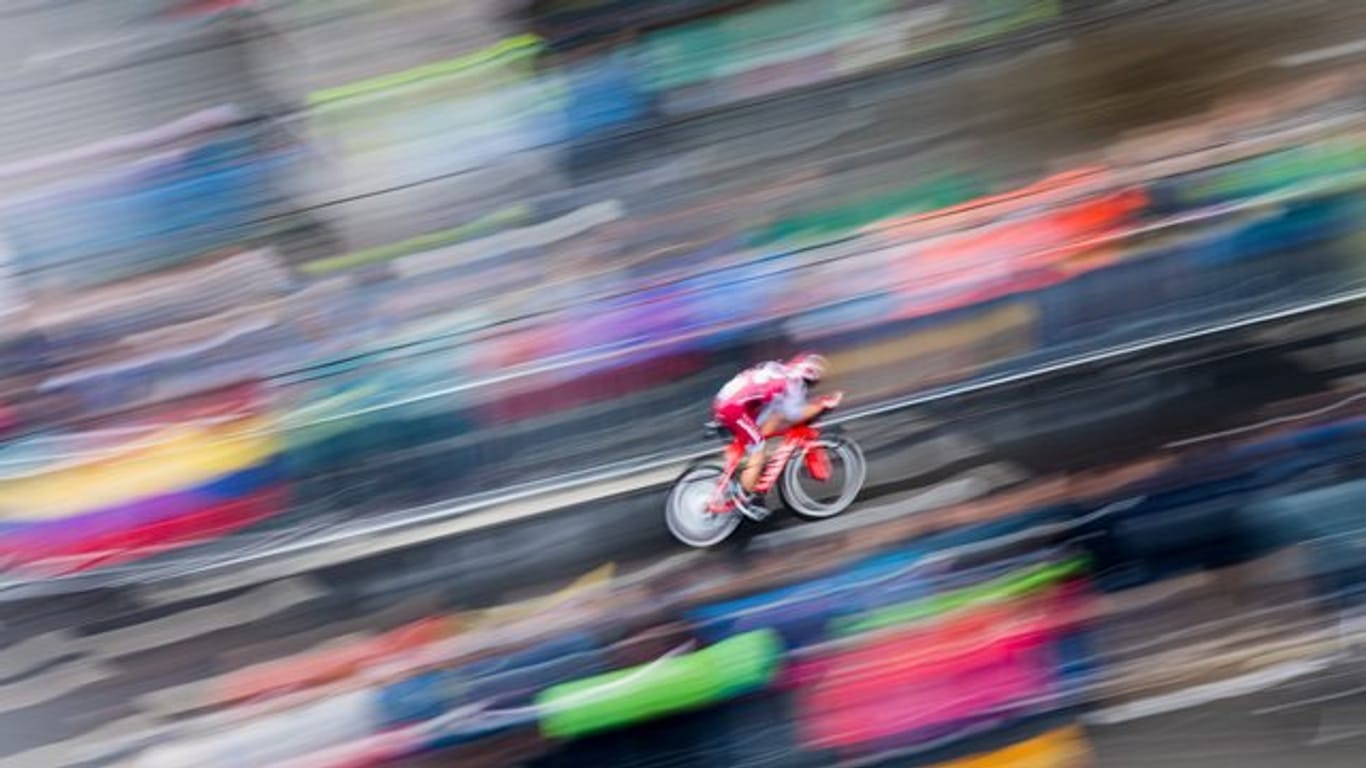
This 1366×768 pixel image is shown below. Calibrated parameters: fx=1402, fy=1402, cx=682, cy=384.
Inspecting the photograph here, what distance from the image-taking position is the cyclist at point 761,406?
5.31 feet

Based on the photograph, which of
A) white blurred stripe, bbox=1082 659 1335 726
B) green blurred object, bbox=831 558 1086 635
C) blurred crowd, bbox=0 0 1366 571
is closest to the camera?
white blurred stripe, bbox=1082 659 1335 726

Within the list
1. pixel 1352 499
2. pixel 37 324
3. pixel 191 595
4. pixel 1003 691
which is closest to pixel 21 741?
pixel 191 595

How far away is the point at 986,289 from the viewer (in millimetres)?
1851

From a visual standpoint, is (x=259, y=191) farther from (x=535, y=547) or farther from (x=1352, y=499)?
(x=1352, y=499)

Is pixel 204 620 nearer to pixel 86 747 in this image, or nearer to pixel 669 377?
pixel 86 747

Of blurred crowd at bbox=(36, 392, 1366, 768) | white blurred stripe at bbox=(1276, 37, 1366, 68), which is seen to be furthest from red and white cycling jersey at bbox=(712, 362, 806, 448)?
white blurred stripe at bbox=(1276, 37, 1366, 68)

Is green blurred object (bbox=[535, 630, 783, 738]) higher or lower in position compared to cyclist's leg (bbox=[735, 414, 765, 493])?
lower

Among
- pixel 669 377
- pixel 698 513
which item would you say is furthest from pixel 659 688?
pixel 669 377

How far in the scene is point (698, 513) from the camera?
Answer: 1658 mm

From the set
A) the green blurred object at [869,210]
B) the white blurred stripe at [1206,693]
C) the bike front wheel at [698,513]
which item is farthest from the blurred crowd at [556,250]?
the white blurred stripe at [1206,693]

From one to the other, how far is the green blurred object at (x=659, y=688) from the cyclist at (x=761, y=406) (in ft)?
0.63

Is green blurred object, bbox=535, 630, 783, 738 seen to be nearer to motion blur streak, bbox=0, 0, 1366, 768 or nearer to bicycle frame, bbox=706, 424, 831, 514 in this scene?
motion blur streak, bbox=0, 0, 1366, 768

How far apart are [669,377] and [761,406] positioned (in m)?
0.22

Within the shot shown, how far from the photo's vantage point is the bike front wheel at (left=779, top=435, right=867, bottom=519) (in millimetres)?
1658
